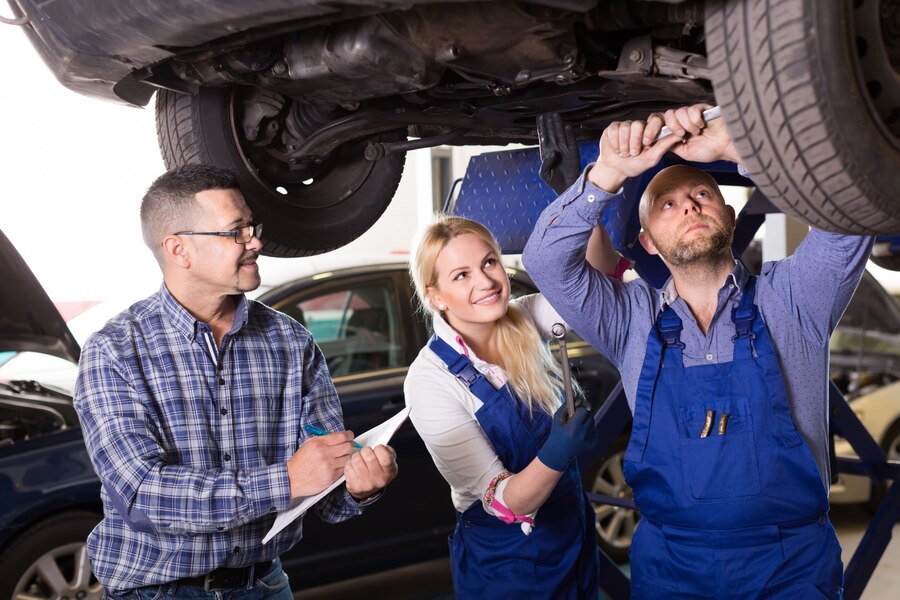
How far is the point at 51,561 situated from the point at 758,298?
7.08 feet

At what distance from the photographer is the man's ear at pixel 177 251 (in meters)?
1.63

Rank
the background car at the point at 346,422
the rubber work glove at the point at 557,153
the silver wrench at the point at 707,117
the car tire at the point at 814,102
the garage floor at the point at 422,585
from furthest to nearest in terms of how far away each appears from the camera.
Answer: the garage floor at the point at 422,585
the background car at the point at 346,422
the rubber work glove at the point at 557,153
the silver wrench at the point at 707,117
the car tire at the point at 814,102

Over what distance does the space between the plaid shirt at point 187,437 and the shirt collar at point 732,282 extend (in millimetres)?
661

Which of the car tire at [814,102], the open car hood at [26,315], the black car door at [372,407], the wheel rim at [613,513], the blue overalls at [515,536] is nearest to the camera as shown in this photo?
the car tire at [814,102]

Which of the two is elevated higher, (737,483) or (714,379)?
(714,379)

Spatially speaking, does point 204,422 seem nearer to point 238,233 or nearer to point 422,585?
point 238,233

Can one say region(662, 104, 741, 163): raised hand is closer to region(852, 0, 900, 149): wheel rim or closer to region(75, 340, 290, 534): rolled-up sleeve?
region(852, 0, 900, 149): wheel rim

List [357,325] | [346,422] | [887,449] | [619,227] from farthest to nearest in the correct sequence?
1. [887,449]
2. [357,325]
3. [346,422]
4. [619,227]

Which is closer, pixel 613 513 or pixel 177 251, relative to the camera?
pixel 177 251

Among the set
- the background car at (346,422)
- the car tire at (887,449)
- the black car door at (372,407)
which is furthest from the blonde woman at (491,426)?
the car tire at (887,449)

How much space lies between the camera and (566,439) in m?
1.58

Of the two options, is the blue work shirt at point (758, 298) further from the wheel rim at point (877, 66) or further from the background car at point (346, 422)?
the background car at point (346, 422)

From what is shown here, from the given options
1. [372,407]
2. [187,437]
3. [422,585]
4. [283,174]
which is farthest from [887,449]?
[187,437]

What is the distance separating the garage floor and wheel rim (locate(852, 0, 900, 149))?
103 inches
